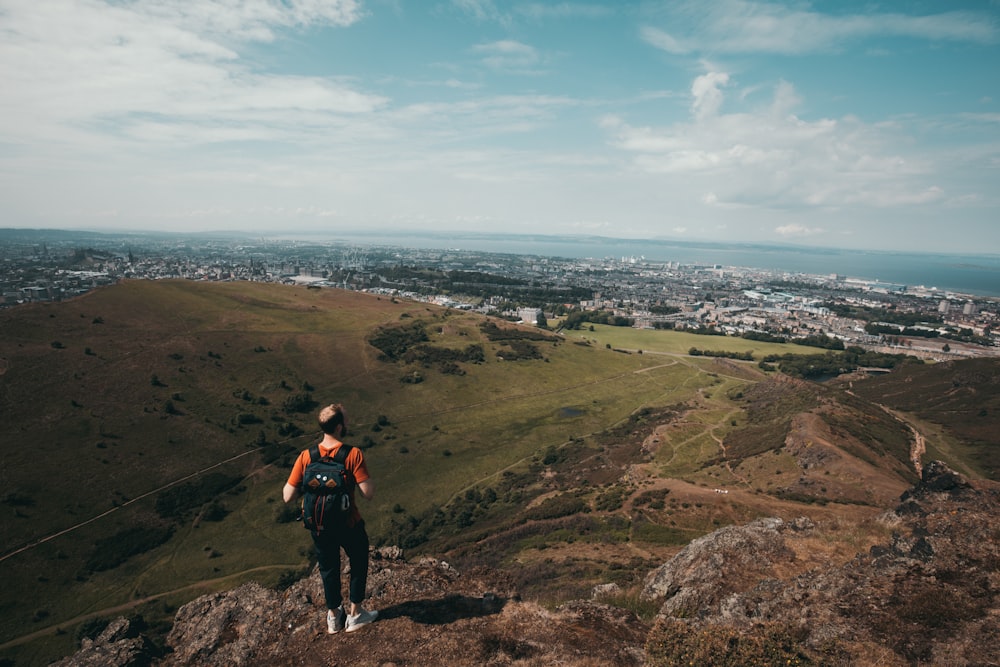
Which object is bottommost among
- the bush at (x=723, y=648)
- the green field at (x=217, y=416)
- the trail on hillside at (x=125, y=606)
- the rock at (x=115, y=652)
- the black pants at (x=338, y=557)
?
the trail on hillside at (x=125, y=606)

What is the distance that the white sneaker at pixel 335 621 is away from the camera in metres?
8.43

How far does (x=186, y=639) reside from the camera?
10852mm

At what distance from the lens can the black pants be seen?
7.62m

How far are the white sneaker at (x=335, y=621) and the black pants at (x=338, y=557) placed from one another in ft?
0.57

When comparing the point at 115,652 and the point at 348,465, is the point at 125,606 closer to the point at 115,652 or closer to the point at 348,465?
the point at 115,652

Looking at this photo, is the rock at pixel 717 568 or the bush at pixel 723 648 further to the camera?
the rock at pixel 717 568

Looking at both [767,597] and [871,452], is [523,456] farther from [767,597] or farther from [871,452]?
[767,597]

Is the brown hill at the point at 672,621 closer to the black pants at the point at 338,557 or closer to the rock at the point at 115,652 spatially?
the rock at the point at 115,652

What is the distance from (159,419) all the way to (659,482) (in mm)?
62777

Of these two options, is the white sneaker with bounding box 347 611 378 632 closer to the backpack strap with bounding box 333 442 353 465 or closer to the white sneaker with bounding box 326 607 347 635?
the white sneaker with bounding box 326 607 347 635

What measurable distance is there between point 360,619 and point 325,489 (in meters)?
3.40

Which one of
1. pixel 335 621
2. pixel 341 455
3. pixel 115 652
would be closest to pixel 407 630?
pixel 335 621

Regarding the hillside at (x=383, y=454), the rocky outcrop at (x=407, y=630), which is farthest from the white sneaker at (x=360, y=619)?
the hillside at (x=383, y=454)

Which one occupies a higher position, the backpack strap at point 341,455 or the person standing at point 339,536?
the backpack strap at point 341,455
